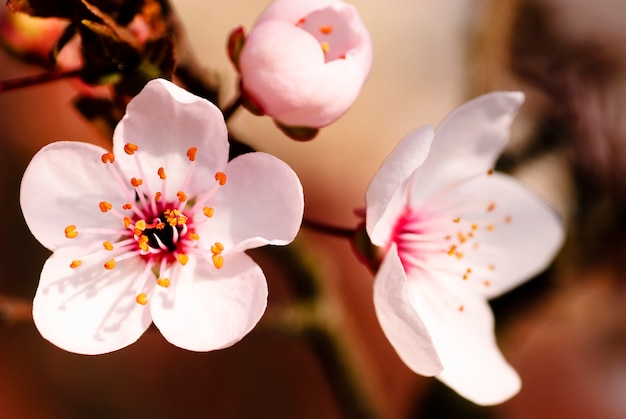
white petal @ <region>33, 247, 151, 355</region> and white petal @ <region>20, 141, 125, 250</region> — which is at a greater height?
white petal @ <region>20, 141, 125, 250</region>

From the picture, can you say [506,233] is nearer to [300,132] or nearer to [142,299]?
[300,132]

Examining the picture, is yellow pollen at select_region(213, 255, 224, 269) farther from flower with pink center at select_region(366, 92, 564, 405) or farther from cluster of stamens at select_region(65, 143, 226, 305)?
flower with pink center at select_region(366, 92, 564, 405)

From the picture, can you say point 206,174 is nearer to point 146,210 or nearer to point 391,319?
point 146,210

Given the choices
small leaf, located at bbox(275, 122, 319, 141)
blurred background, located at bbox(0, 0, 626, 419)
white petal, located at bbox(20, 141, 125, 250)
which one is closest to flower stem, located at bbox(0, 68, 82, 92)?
white petal, located at bbox(20, 141, 125, 250)

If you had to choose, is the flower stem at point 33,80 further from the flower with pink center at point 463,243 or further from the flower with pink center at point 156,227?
the flower with pink center at point 463,243

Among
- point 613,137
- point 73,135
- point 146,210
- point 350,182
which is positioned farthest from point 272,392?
point 146,210

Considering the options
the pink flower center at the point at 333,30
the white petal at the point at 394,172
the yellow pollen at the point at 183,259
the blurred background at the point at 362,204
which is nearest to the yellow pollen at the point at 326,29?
the pink flower center at the point at 333,30
